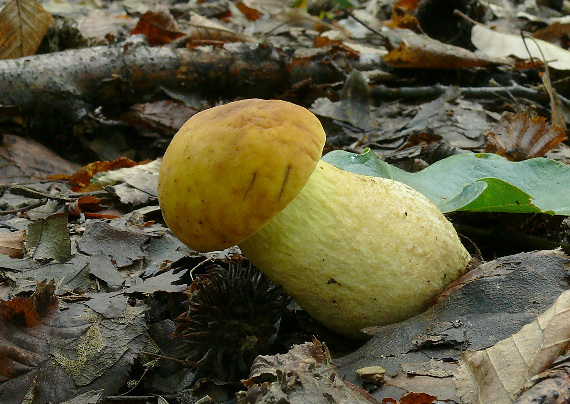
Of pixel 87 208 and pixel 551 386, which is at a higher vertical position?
pixel 551 386

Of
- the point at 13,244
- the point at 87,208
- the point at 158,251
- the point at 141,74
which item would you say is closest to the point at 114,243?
the point at 158,251

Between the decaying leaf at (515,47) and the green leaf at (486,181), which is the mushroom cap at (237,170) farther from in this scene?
the decaying leaf at (515,47)

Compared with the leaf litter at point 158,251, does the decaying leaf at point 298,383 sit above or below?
above

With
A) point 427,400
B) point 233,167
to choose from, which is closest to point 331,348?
→ point 427,400

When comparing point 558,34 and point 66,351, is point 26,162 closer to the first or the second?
point 66,351

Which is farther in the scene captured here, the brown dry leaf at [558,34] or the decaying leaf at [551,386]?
the brown dry leaf at [558,34]

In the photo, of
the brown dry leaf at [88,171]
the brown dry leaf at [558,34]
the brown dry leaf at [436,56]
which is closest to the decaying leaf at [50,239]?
the brown dry leaf at [88,171]
